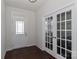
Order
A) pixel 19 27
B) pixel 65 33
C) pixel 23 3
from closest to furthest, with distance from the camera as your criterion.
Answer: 1. pixel 65 33
2. pixel 23 3
3. pixel 19 27

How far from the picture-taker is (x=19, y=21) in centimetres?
487

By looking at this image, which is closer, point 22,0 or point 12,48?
point 22,0

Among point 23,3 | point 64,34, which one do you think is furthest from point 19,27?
point 64,34

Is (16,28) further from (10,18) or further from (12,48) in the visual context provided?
(12,48)

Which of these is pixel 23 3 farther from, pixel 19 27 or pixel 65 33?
pixel 65 33

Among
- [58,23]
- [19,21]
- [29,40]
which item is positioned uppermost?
[19,21]

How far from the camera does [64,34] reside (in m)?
2.61

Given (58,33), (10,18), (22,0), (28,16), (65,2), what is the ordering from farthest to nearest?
(28,16) < (10,18) < (22,0) < (58,33) < (65,2)

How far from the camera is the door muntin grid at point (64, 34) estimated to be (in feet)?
7.76

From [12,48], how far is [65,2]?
401cm

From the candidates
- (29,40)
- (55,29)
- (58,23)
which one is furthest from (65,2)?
(29,40)

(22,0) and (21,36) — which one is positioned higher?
(22,0)

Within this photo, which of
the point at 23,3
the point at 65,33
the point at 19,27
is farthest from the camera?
the point at 19,27

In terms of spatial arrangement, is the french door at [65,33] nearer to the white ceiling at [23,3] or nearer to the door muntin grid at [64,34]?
the door muntin grid at [64,34]
